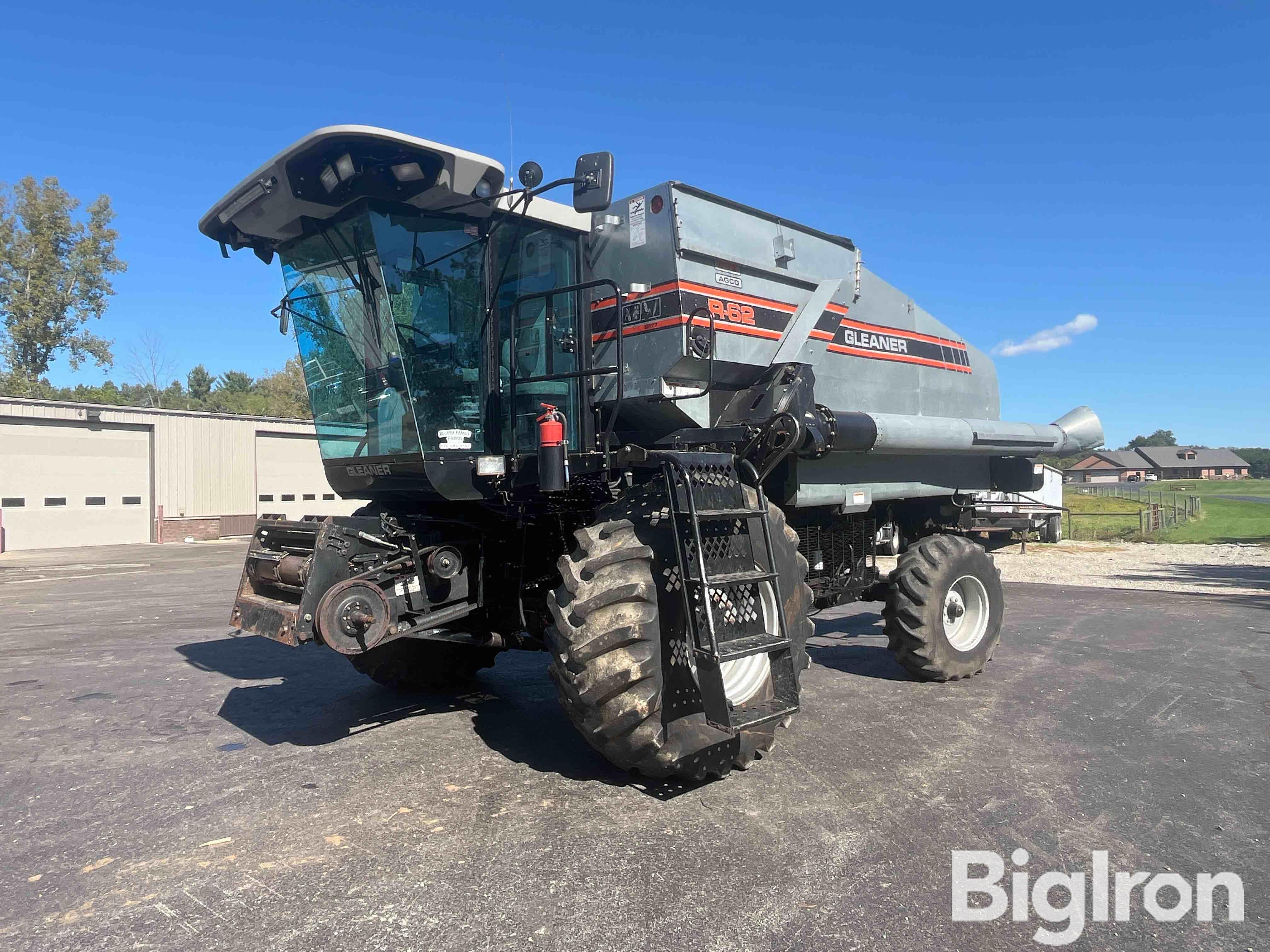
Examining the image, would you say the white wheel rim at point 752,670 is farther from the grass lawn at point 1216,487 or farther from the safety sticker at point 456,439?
the grass lawn at point 1216,487

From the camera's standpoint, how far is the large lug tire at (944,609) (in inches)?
260

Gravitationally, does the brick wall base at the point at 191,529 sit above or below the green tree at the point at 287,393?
below

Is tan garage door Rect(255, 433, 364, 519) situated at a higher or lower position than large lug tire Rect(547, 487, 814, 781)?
higher

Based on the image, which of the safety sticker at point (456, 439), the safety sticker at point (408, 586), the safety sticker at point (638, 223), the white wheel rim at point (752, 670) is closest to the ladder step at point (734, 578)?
the white wheel rim at point (752, 670)

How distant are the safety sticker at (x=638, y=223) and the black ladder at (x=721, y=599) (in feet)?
5.94

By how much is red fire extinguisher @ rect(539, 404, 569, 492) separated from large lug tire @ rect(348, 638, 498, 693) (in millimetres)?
1930

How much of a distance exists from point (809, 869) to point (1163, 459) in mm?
147784

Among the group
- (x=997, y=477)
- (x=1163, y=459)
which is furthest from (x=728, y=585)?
(x=1163, y=459)

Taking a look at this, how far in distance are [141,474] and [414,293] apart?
22944mm

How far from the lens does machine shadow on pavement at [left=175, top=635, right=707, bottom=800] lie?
4.88 meters

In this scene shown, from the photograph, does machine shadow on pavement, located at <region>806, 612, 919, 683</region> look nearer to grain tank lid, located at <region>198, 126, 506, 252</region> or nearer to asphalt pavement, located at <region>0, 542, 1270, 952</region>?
asphalt pavement, located at <region>0, 542, 1270, 952</region>

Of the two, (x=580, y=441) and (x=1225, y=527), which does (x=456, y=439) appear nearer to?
(x=580, y=441)

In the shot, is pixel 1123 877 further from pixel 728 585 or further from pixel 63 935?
pixel 63 935

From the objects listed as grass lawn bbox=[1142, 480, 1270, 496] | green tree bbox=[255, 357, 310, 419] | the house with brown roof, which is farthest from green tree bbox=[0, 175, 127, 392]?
the house with brown roof
